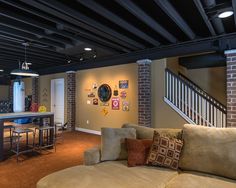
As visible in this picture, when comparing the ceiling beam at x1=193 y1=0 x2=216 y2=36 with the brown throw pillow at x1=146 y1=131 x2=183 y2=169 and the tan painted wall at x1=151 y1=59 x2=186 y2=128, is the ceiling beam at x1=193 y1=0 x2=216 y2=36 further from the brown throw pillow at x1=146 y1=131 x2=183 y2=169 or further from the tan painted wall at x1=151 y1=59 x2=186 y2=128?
the brown throw pillow at x1=146 y1=131 x2=183 y2=169

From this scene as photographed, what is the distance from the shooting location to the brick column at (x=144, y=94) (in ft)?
16.3

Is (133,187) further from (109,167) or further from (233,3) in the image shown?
(233,3)

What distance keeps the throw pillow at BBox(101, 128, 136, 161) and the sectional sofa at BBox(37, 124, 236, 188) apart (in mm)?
79

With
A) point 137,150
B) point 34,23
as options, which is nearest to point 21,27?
point 34,23

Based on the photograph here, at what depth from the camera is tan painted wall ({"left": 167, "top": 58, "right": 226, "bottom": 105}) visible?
236 inches

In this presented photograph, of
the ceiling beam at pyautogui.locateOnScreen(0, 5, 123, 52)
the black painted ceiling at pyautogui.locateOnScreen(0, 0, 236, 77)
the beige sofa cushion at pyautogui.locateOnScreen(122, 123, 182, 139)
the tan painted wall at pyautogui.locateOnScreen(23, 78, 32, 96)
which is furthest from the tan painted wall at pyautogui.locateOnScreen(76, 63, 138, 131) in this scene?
the tan painted wall at pyautogui.locateOnScreen(23, 78, 32, 96)

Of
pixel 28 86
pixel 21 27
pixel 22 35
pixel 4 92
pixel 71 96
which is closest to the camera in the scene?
pixel 21 27

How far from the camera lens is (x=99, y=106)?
6500 millimetres

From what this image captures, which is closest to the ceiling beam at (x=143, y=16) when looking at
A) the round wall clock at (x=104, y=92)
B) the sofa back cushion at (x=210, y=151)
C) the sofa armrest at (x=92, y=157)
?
the sofa back cushion at (x=210, y=151)

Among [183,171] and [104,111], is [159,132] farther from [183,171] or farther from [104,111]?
[104,111]

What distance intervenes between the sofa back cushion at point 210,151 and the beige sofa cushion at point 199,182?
0.10m

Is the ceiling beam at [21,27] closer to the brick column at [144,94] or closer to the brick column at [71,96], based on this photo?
the brick column at [144,94]

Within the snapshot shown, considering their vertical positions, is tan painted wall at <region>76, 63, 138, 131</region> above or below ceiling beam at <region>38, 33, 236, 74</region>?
below

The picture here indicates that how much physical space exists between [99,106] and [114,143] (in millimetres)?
3937
